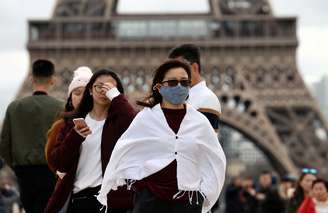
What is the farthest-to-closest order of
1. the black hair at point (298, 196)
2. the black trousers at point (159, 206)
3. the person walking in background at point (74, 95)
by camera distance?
the black hair at point (298, 196) → the person walking in background at point (74, 95) → the black trousers at point (159, 206)

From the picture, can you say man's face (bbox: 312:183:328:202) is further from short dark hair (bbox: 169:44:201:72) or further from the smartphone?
the smartphone

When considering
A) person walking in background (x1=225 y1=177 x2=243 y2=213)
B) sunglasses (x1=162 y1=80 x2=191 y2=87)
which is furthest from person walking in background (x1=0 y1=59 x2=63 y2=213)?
person walking in background (x1=225 y1=177 x2=243 y2=213)

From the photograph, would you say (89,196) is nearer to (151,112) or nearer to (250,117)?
(151,112)

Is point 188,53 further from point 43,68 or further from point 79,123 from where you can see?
point 43,68

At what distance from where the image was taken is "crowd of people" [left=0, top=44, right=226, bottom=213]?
6.24 m

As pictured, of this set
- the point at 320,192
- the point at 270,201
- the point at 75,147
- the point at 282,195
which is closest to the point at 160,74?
the point at 75,147

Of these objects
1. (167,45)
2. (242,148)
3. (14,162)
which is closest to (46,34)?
(167,45)

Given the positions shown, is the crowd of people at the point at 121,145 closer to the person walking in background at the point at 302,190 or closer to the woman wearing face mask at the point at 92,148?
the woman wearing face mask at the point at 92,148

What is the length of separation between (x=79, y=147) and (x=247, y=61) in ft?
122

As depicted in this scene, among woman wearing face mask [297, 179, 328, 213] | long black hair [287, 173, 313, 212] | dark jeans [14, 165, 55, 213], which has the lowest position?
long black hair [287, 173, 313, 212]

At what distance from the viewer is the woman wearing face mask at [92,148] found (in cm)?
730

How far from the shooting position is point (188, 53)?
7.90m

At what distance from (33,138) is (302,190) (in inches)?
148

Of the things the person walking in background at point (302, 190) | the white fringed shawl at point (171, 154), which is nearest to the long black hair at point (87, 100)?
the white fringed shawl at point (171, 154)
